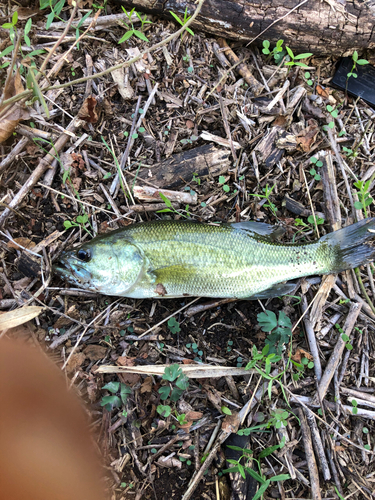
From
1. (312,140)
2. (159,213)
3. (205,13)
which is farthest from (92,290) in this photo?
(205,13)

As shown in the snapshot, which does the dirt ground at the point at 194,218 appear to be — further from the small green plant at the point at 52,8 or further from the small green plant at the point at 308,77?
the small green plant at the point at 52,8

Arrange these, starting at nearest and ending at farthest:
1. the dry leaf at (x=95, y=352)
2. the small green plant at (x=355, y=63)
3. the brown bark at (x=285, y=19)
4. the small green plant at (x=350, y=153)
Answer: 1. the dry leaf at (x=95, y=352)
2. the brown bark at (x=285, y=19)
3. the small green plant at (x=355, y=63)
4. the small green plant at (x=350, y=153)

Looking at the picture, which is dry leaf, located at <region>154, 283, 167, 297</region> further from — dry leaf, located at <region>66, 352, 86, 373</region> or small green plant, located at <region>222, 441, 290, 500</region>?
small green plant, located at <region>222, 441, 290, 500</region>

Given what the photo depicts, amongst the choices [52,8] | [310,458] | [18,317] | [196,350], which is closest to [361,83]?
[52,8]

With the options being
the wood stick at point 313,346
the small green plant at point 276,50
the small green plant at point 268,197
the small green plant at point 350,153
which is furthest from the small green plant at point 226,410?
the small green plant at point 276,50

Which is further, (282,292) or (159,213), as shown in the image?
(159,213)

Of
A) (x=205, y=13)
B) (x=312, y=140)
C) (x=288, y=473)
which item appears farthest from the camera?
(x=312, y=140)

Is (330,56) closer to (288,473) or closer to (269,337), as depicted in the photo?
(269,337)
